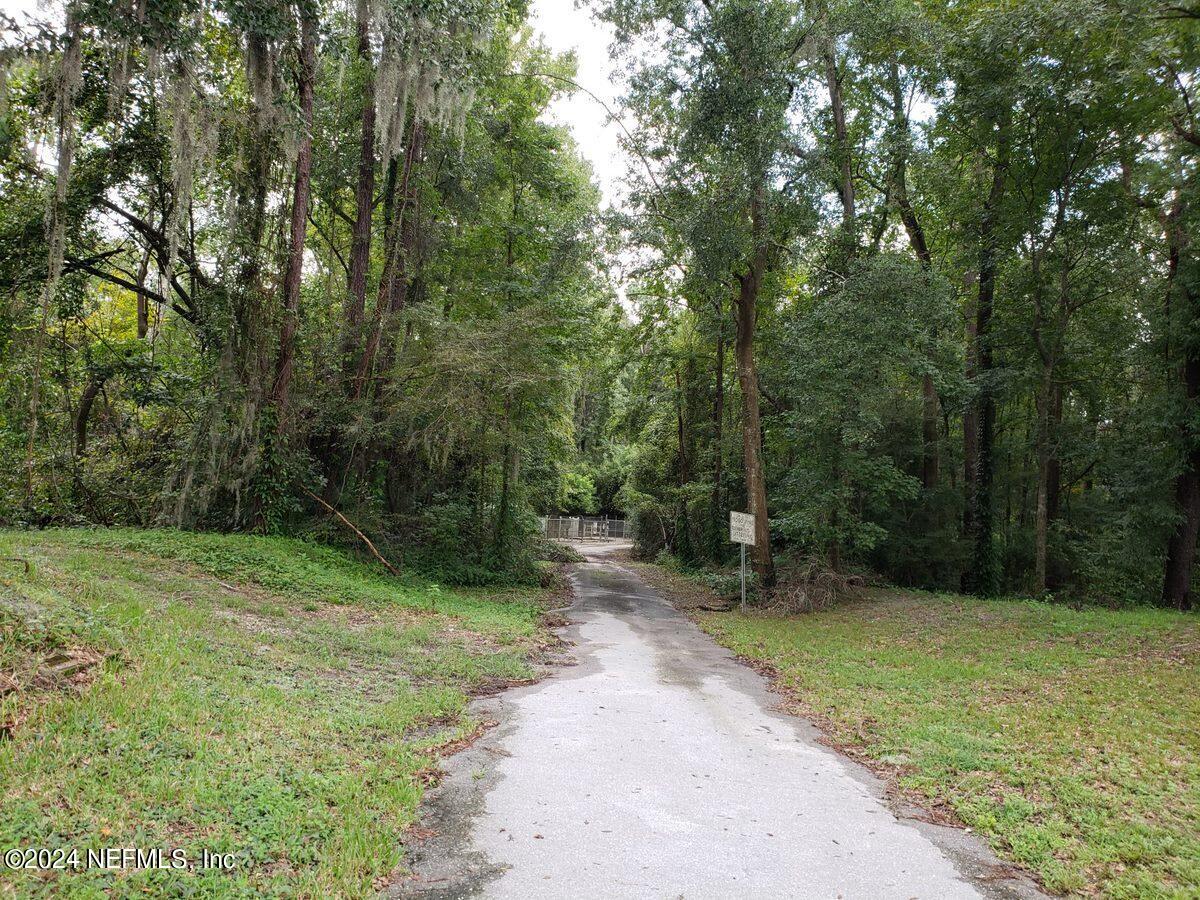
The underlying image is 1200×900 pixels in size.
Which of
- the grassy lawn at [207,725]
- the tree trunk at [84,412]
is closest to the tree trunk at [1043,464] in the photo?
the grassy lawn at [207,725]

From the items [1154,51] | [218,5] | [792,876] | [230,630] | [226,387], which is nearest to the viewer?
[792,876]

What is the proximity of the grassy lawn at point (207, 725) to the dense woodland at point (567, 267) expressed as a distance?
4.73 meters

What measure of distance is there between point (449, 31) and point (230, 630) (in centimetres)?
937

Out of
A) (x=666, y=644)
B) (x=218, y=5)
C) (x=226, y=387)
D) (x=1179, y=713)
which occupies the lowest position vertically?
(x=666, y=644)

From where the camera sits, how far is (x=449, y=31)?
9922mm

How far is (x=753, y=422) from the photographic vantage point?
14.7 meters

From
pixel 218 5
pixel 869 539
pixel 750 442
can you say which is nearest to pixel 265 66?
pixel 218 5

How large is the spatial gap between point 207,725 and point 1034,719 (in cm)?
694

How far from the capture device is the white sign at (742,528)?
13188mm

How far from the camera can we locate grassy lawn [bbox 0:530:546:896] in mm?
2809

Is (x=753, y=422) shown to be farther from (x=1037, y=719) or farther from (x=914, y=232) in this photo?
(x=1037, y=719)

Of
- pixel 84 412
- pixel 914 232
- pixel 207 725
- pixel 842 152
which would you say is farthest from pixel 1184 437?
pixel 84 412

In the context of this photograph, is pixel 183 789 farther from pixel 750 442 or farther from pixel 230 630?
pixel 750 442

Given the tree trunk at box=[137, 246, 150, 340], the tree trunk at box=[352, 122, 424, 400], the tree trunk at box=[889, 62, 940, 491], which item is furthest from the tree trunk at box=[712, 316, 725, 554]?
the tree trunk at box=[137, 246, 150, 340]
